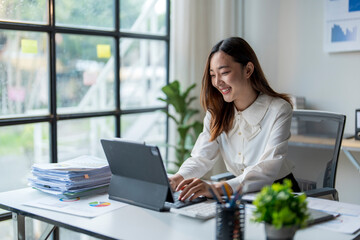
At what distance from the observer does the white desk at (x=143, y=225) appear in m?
1.50

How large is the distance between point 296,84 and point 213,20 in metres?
0.95

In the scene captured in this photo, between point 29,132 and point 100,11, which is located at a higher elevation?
point 100,11

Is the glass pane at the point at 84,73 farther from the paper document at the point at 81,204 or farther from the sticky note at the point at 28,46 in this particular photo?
the paper document at the point at 81,204

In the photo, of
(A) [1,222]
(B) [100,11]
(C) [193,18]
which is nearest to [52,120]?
(A) [1,222]

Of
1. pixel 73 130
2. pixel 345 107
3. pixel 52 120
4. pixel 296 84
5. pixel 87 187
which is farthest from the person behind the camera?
pixel 296 84

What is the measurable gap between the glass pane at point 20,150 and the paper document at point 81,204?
3.97 feet

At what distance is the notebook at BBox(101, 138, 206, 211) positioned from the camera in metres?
1.73

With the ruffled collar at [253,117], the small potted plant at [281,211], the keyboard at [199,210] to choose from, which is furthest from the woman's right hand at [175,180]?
the small potted plant at [281,211]

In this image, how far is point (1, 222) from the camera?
3068mm

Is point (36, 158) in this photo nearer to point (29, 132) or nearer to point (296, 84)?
point (29, 132)

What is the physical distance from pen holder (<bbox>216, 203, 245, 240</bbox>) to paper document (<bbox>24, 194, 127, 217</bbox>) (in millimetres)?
560

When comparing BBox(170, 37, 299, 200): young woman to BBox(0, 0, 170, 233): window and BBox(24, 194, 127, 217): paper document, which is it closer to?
BBox(24, 194, 127, 217): paper document

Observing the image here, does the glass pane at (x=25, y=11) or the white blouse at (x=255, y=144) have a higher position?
the glass pane at (x=25, y=11)

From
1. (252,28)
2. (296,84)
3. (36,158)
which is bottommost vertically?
(36,158)
